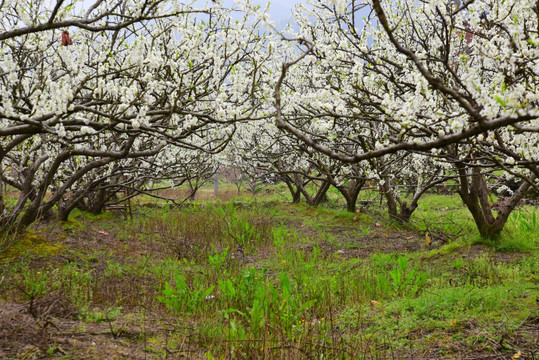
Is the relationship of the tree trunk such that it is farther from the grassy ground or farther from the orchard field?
the grassy ground

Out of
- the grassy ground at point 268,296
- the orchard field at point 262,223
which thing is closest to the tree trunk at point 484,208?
the orchard field at point 262,223

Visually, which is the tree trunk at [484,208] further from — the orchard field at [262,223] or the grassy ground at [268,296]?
the grassy ground at [268,296]

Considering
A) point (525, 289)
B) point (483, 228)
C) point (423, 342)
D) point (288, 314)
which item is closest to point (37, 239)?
point (288, 314)

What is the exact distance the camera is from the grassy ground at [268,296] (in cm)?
335

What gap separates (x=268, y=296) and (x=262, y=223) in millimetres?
5507

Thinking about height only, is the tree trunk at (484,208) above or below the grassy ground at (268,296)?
above

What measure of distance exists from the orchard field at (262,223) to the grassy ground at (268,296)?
0.10ft

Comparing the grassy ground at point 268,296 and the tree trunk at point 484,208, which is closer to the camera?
the grassy ground at point 268,296

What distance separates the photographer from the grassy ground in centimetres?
335

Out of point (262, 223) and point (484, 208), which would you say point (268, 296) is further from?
point (262, 223)

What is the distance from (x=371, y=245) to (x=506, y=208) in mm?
2593

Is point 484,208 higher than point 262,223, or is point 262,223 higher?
point 484,208

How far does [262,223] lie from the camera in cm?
1008

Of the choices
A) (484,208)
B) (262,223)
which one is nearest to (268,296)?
(484,208)
